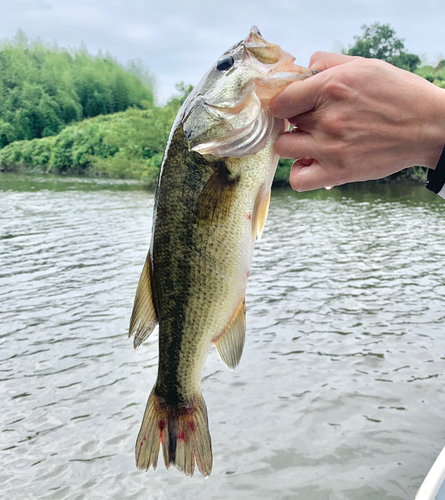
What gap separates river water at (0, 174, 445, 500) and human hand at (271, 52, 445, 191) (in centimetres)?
426

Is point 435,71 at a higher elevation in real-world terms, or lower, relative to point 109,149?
higher

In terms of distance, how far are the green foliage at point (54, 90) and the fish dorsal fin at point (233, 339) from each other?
72541 mm

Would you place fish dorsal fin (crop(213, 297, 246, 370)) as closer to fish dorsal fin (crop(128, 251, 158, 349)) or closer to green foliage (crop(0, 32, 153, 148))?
fish dorsal fin (crop(128, 251, 158, 349))

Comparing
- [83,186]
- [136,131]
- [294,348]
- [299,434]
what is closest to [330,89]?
[299,434]

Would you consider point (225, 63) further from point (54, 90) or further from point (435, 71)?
point (54, 90)

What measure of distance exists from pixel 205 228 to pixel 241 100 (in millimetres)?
506

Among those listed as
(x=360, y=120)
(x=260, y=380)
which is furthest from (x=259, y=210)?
(x=260, y=380)

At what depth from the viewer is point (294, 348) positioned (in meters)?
8.12

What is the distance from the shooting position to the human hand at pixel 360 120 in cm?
150

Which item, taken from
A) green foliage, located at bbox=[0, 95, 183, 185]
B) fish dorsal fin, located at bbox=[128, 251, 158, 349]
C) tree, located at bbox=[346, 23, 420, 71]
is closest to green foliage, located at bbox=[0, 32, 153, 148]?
green foliage, located at bbox=[0, 95, 183, 185]

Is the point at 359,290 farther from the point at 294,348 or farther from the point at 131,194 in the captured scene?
the point at 131,194

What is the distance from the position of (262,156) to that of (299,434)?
16.1 ft

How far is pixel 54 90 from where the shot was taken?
80.9 m

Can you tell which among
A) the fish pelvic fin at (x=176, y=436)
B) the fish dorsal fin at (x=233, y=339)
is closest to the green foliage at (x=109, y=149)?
the fish pelvic fin at (x=176, y=436)
